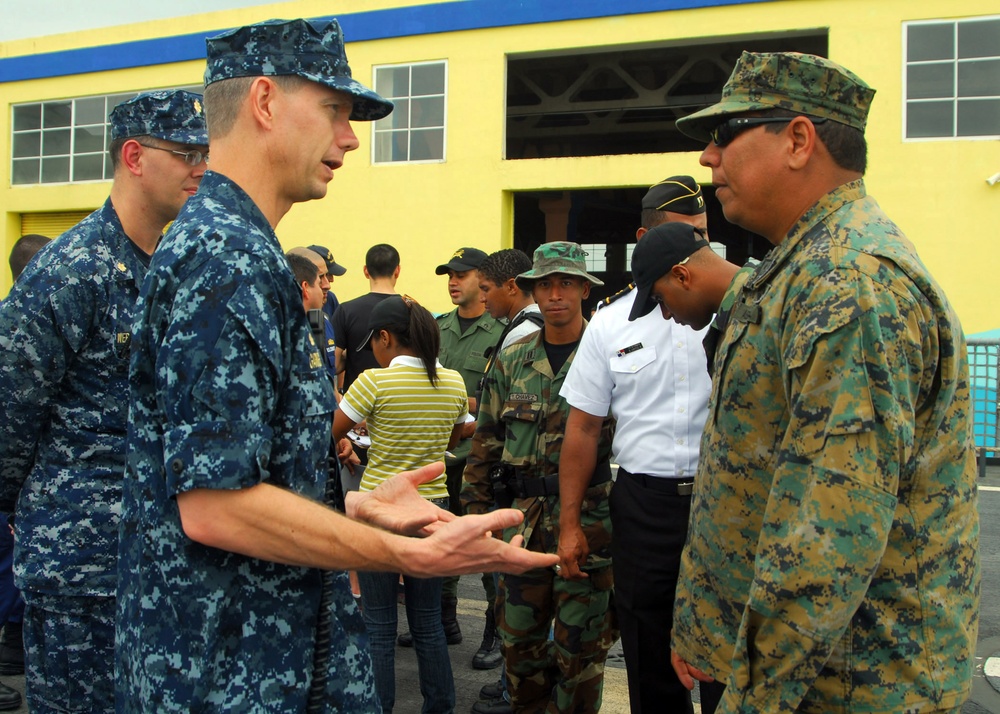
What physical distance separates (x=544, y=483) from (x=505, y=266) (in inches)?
68.6

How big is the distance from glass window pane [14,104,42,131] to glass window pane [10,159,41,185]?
2.33ft

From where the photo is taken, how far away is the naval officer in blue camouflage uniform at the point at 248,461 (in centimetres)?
143

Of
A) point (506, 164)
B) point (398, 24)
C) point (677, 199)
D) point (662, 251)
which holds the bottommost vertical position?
point (662, 251)

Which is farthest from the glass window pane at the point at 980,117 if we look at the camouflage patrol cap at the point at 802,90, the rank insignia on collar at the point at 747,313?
the rank insignia on collar at the point at 747,313

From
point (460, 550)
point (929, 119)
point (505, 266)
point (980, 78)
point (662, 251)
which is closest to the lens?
point (460, 550)

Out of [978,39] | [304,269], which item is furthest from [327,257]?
[978,39]

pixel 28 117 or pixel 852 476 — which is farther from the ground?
pixel 28 117

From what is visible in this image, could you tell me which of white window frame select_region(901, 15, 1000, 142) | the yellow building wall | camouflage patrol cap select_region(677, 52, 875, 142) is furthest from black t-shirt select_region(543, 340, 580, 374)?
white window frame select_region(901, 15, 1000, 142)

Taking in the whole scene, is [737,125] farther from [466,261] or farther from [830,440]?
[466,261]

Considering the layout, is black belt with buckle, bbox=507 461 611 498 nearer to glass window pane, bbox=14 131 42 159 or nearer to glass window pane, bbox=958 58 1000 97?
glass window pane, bbox=958 58 1000 97

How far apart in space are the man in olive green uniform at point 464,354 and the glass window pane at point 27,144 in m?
15.7

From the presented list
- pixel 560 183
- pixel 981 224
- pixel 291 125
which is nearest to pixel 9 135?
pixel 560 183

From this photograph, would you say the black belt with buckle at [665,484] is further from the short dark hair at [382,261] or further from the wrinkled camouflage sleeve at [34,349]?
the short dark hair at [382,261]

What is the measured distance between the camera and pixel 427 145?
15.2m
